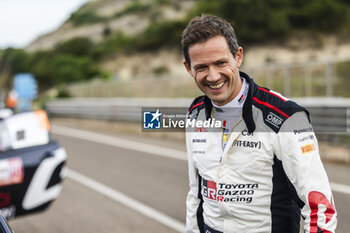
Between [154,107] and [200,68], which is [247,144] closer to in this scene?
[200,68]

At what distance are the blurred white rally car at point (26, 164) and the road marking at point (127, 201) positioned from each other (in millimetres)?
1546

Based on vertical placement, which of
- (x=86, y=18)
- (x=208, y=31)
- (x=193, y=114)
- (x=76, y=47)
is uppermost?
(x=86, y=18)

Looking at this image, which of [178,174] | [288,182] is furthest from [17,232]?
[288,182]

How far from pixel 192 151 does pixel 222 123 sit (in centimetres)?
28

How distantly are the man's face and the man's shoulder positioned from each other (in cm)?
11

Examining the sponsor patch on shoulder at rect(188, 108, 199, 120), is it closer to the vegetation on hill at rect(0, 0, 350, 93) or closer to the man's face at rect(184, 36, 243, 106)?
the man's face at rect(184, 36, 243, 106)

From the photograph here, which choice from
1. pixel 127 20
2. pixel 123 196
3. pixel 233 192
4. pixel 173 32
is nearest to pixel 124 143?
pixel 123 196

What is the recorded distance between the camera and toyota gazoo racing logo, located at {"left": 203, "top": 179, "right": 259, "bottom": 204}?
80.7 inches

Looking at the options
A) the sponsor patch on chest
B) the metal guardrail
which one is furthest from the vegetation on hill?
the sponsor patch on chest

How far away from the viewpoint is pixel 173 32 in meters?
72.2

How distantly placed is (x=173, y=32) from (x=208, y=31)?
7146 cm

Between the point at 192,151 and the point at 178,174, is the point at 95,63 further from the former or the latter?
the point at 192,151

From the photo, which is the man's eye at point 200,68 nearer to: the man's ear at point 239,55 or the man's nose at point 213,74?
the man's nose at point 213,74

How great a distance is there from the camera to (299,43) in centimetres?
5738
